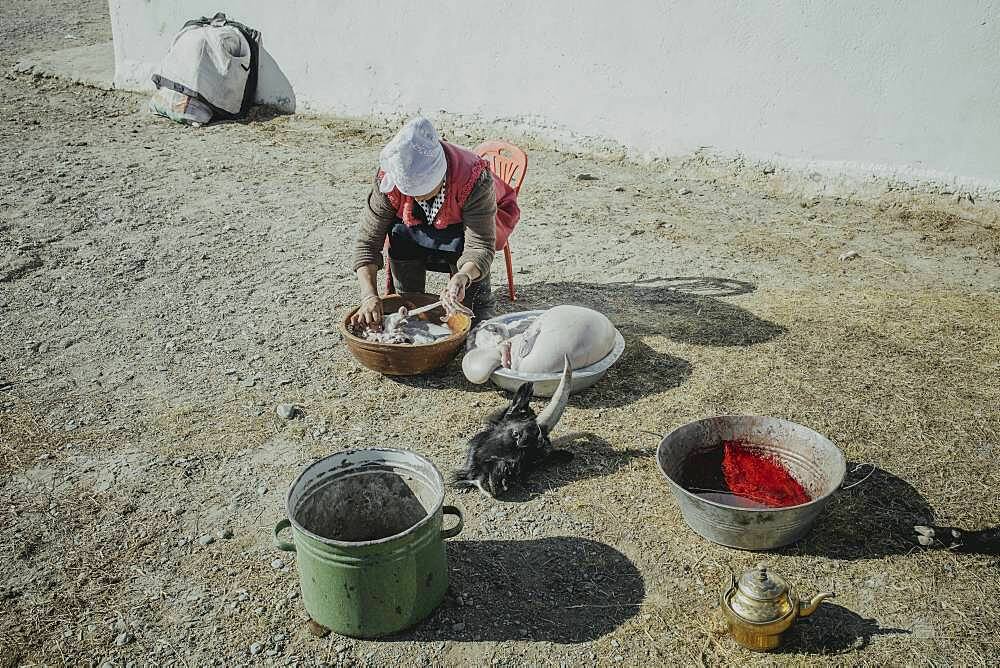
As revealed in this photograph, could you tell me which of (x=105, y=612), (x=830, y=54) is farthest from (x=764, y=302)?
(x=105, y=612)

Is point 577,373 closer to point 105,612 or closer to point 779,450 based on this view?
point 779,450

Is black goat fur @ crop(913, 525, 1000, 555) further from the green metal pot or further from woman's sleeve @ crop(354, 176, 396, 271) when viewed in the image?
woman's sleeve @ crop(354, 176, 396, 271)

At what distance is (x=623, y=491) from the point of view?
3.46 m

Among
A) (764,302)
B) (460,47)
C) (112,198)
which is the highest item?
(460,47)

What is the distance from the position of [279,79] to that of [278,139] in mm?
1039

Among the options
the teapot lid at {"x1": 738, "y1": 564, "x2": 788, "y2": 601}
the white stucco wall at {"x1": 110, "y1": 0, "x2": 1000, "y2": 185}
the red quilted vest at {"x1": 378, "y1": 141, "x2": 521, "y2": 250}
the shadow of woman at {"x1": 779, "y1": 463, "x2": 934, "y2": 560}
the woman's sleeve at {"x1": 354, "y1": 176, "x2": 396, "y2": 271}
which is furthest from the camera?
the white stucco wall at {"x1": 110, "y1": 0, "x2": 1000, "y2": 185}

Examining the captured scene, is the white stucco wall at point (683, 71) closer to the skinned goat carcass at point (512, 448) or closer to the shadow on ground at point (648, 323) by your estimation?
the shadow on ground at point (648, 323)

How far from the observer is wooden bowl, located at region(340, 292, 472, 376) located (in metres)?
4.05

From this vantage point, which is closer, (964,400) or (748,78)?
(964,400)

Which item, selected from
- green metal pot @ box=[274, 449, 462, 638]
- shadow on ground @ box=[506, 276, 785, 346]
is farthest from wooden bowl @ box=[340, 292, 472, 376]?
green metal pot @ box=[274, 449, 462, 638]

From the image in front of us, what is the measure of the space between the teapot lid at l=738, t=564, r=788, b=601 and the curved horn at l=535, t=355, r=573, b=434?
3.72 feet

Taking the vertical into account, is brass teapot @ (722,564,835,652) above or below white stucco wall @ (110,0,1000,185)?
below

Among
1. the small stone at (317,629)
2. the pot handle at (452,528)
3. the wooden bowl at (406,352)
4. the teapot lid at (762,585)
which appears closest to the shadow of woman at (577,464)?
the pot handle at (452,528)

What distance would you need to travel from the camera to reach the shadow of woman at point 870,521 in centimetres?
308
